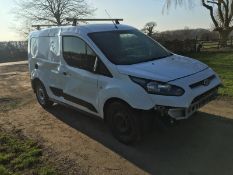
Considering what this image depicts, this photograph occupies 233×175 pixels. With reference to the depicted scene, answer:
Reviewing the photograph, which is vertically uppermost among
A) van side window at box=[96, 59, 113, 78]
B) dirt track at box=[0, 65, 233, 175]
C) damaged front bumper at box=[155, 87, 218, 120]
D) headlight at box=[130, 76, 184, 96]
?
van side window at box=[96, 59, 113, 78]

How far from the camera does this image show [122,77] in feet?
18.2

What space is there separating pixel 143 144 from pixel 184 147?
2.25 feet

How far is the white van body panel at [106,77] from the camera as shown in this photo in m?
5.23

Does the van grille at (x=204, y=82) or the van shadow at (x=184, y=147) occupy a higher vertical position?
the van grille at (x=204, y=82)

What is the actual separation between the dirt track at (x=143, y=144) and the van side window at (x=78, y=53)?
4.35 feet

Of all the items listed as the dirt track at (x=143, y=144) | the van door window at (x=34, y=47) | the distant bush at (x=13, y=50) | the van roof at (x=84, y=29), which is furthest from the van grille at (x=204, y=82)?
the distant bush at (x=13, y=50)

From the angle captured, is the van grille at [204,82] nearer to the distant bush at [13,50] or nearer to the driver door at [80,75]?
the driver door at [80,75]

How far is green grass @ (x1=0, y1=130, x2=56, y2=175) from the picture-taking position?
5.12m

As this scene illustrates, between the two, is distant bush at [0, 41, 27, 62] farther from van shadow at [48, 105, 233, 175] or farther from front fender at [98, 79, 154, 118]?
front fender at [98, 79, 154, 118]

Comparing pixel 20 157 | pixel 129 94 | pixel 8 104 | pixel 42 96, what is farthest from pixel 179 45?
pixel 20 157

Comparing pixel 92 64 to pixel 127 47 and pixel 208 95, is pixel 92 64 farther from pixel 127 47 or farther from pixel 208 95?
pixel 208 95

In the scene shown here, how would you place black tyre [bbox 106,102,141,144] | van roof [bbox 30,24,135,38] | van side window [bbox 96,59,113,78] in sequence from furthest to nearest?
van roof [bbox 30,24,135,38] → van side window [bbox 96,59,113,78] → black tyre [bbox 106,102,141,144]

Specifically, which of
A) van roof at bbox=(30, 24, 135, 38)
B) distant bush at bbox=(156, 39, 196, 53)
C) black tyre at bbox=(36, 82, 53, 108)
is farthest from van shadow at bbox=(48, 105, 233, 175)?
distant bush at bbox=(156, 39, 196, 53)

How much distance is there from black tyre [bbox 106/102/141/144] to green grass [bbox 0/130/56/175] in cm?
132
